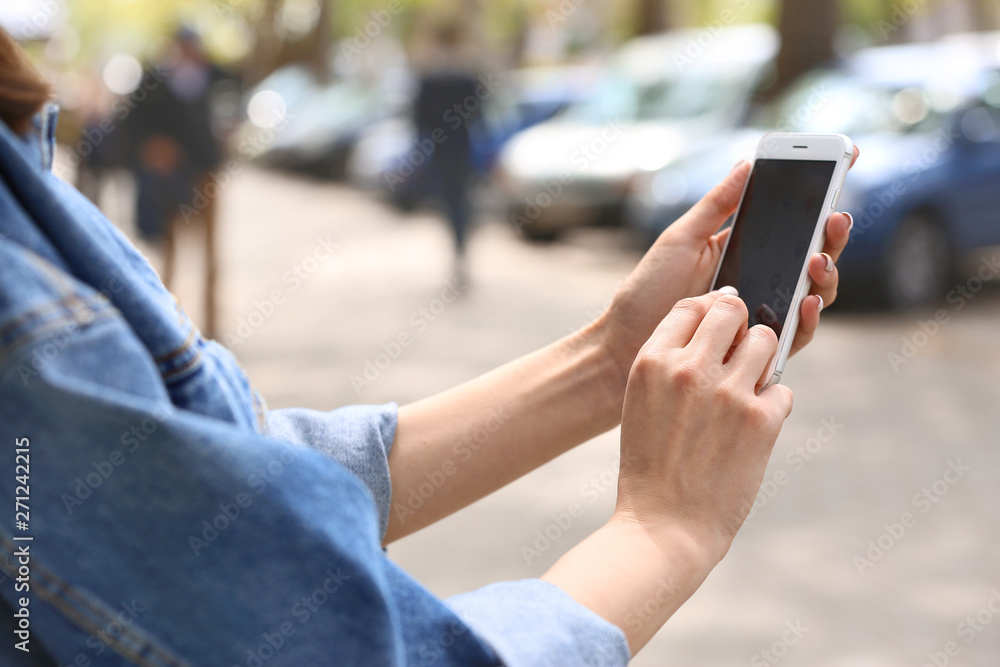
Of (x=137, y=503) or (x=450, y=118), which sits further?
(x=450, y=118)

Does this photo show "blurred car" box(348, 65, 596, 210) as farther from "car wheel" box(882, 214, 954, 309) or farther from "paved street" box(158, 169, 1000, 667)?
"car wheel" box(882, 214, 954, 309)

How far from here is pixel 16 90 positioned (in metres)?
0.78

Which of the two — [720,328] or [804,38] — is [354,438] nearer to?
[720,328]

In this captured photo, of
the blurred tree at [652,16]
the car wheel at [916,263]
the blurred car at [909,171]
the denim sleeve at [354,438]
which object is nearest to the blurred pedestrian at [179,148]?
the blurred car at [909,171]

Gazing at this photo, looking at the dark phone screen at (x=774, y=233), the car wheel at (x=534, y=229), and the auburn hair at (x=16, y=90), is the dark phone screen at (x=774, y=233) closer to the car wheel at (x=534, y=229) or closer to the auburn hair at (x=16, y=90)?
the auburn hair at (x=16, y=90)

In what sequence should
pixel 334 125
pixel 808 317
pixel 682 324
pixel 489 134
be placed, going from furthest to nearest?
pixel 334 125 < pixel 489 134 < pixel 808 317 < pixel 682 324

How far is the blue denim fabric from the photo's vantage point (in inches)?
27.5

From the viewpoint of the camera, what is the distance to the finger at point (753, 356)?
1.07m

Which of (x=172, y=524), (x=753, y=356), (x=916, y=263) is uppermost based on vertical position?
(x=172, y=524)

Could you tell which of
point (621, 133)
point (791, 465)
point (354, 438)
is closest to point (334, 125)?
point (621, 133)

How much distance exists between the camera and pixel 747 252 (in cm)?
164

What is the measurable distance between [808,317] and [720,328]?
46 cm

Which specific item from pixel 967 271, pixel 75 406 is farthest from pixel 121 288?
pixel 967 271

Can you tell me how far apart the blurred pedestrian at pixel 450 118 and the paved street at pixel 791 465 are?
749 millimetres
